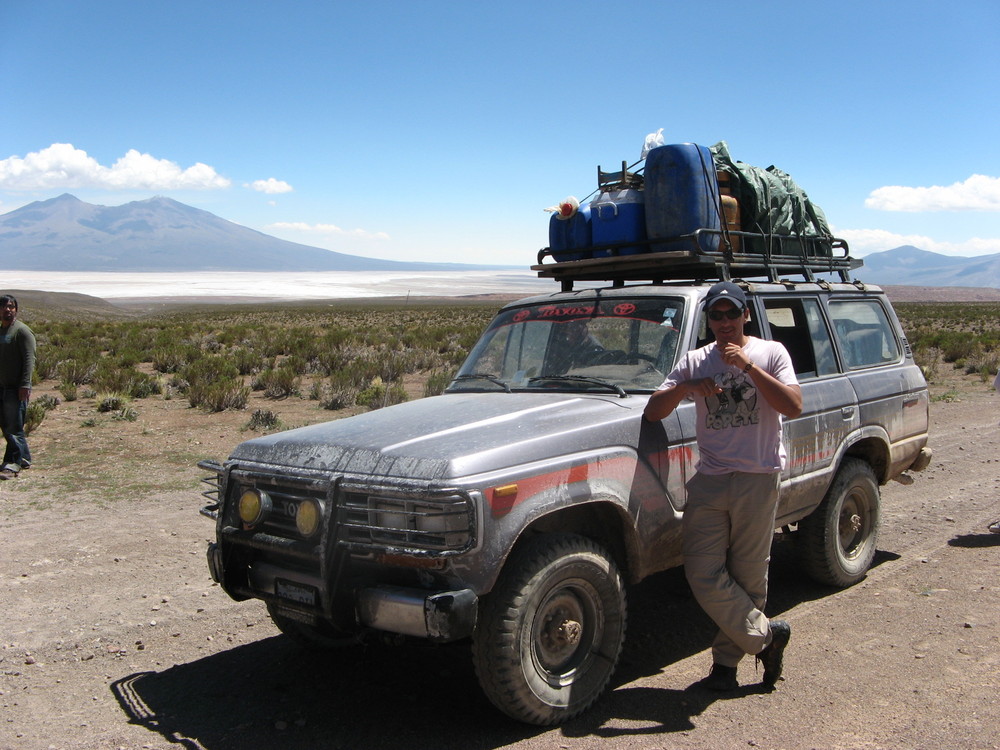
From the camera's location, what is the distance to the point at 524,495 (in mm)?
3713

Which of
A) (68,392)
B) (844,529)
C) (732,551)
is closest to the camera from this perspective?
(732,551)

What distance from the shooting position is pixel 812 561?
18.6 feet

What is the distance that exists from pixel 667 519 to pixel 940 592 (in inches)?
99.6

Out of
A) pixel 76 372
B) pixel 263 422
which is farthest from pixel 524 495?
pixel 76 372

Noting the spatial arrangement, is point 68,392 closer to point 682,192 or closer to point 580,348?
point 580,348

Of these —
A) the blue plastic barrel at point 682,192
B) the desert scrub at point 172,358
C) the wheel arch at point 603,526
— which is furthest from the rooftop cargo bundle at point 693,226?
the desert scrub at point 172,358

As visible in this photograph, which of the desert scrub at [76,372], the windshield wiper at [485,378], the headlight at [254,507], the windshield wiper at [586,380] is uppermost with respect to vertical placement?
the windshield wiper at [586,380]

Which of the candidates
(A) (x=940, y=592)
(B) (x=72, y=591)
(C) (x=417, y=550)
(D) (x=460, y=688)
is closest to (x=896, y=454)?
(A) (x=940, y=592)

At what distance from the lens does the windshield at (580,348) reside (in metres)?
4.84

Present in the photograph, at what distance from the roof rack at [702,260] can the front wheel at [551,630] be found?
212 cm

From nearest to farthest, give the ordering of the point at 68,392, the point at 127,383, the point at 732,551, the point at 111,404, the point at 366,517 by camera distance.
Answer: the point at 366,517 → the point at 732,551 → the point at 111,404 → the point at 68,392 → the point at 127,383

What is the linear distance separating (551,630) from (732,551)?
1.02 metres

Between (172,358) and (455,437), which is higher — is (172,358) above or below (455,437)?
below

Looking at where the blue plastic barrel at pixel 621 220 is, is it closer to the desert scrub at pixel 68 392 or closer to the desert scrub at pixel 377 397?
the desert scrub at pixel 377 397
